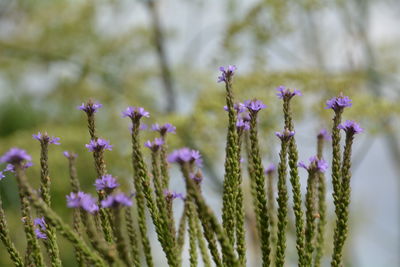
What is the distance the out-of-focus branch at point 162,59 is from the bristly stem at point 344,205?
188 inches

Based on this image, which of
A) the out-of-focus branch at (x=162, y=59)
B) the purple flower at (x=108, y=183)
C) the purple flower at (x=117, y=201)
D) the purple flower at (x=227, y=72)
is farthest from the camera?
the out-of-focus branch at (x=162, y=59)

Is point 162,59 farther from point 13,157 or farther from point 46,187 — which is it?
point 13,157

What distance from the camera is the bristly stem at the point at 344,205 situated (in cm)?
97

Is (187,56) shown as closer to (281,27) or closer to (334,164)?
(281,27)

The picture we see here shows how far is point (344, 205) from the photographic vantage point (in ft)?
3.22

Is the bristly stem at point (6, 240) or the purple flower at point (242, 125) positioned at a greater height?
the purple flower at point (242, 125)

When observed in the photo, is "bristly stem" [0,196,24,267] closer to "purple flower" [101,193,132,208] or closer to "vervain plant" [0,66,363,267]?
"vervain plant" [0,66,363,267]

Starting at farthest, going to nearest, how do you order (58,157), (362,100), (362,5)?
(362,5), (58,157), (362,100)

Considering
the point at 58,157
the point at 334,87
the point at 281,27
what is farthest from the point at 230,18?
the point at 58,157

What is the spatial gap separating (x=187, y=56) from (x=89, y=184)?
2846 millimetres

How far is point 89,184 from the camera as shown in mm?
8273

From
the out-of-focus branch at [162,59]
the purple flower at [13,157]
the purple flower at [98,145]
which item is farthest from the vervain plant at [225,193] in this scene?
the out-of-focus branch at [162,59]

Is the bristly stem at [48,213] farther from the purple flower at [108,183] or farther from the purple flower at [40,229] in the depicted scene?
the purple flower at [40,229]

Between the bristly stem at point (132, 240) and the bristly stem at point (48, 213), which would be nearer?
the bristly stem at point (48, 213)
